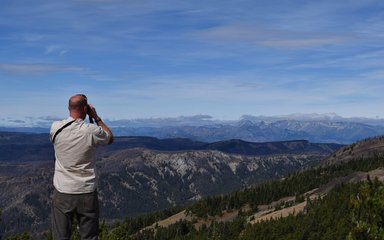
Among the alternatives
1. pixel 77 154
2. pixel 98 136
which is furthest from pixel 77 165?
pixel 98 136

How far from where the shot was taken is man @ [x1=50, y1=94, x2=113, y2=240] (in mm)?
15531

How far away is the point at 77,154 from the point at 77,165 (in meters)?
0.37

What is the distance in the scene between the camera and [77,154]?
15.6m

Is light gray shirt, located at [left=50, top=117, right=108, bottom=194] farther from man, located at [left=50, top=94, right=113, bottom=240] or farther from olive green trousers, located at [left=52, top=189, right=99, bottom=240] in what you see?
olive green trousers, located at [left=52, top=189, right=99, bottom=240]

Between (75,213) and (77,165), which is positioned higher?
(77,165)

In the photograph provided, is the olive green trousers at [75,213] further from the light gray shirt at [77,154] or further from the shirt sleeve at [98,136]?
the shirt sleeve at [98,136]

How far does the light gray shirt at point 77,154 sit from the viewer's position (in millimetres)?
15516

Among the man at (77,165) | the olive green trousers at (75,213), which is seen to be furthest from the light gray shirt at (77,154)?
the olive green trousers at (75,213)

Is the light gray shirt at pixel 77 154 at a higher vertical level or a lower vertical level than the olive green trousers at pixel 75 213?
higher

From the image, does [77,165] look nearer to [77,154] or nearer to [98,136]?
[77,154]

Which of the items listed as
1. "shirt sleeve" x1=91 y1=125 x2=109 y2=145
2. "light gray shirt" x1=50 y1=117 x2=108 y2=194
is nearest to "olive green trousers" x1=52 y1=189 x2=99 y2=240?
"light gray shirt" x1=50 y1=117 x2=108 y2=194

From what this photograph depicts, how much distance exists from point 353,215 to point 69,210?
Result: 74.8ft

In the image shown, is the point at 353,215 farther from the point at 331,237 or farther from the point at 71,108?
the point at 331,237

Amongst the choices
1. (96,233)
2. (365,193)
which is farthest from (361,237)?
(96,233)
